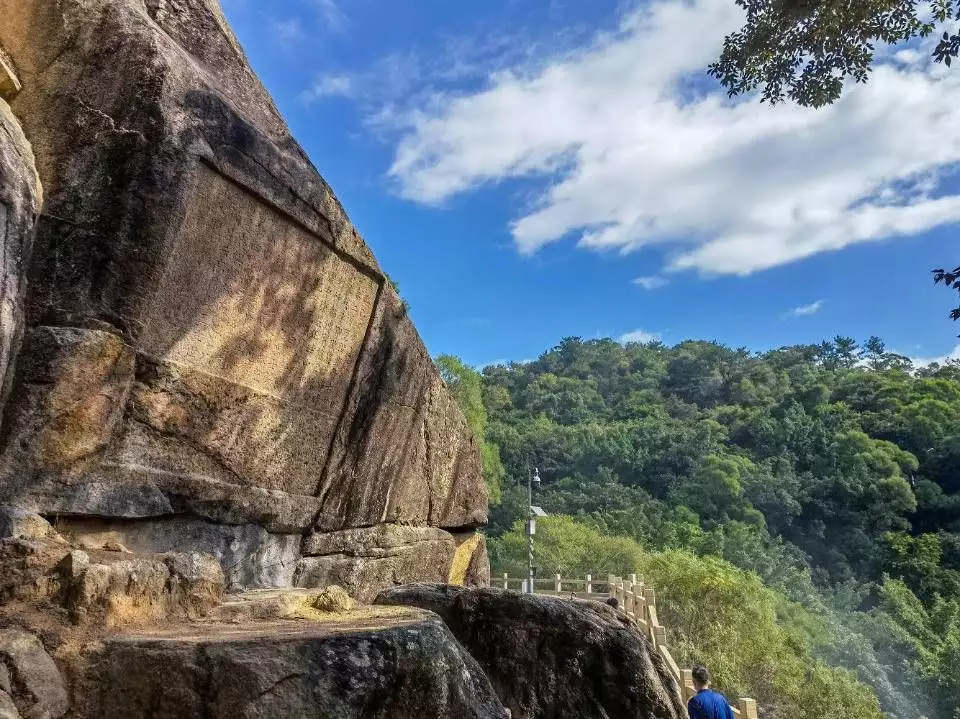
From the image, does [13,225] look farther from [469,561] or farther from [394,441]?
[469,561]

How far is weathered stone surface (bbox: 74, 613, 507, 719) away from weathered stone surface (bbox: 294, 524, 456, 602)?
2.47 metres

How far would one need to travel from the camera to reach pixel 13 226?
3.36m

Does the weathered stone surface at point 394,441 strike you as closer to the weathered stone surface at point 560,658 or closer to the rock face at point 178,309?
the rock face at point 178,309

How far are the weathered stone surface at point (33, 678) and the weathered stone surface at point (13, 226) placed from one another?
1.29m

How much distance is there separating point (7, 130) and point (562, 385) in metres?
77.1

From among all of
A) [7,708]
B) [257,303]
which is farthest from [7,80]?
[7,708]

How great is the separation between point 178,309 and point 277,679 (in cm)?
244

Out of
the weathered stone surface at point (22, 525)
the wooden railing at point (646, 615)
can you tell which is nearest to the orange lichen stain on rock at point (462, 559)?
the wooden railing at point (646, 615)

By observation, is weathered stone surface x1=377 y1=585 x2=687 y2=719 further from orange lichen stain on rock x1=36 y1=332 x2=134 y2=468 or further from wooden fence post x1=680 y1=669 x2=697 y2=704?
wooden fence post x1=680 y1=669 x2=697 y2=704

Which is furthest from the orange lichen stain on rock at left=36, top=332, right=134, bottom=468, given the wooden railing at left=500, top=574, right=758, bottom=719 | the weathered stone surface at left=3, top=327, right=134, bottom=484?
the wooden railing at left=500, top=574, right=758, bottom=719

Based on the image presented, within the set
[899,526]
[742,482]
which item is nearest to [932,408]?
[899,526]

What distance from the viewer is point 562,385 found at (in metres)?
79.7

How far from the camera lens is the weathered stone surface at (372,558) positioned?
5.24m

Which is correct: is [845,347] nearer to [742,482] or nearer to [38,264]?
[742,482]
